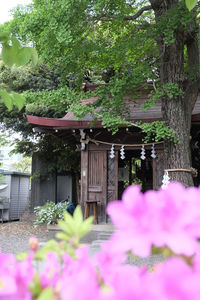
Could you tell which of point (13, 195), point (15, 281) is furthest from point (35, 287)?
point (13, 195)

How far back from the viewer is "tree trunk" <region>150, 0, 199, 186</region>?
18.5 ft

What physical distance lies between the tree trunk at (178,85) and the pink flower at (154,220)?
533cm

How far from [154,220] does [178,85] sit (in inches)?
231

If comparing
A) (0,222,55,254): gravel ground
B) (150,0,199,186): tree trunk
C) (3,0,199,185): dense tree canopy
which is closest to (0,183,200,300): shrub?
(3,0,199,185): dense tree canopy

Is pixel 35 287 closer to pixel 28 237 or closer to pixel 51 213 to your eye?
pixel 51 213

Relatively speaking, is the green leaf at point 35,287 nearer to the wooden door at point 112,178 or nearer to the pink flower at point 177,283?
the pink flower at point 177,283

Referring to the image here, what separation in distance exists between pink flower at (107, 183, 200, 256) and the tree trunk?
533 centimetres

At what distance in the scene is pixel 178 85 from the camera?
582cm

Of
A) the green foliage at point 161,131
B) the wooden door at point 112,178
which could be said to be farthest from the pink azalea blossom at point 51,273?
the wooden door at point 112,178

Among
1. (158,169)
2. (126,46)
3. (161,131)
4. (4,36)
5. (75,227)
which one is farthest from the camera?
(158,169)

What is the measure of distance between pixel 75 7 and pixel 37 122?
3443 millimetres

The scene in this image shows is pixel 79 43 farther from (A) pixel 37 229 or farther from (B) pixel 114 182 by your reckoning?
(A) pixel 37 229

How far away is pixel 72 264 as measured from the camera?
17.5 inches

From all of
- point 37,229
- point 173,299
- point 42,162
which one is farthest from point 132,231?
point 42,162
